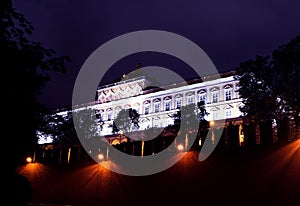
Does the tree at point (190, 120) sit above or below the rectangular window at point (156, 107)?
below

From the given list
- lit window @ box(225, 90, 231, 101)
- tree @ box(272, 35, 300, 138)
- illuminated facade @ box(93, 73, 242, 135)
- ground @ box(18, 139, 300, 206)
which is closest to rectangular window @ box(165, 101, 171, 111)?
illuminated facade @ box(93, 73, 242, 135)

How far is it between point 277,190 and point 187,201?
3.40 meters

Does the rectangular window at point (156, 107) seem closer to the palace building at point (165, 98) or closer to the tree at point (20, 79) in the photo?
the palace building at point (165, 98)

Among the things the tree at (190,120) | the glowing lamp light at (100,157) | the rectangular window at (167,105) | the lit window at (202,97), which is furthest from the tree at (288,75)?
the rectangular window at (167,105)

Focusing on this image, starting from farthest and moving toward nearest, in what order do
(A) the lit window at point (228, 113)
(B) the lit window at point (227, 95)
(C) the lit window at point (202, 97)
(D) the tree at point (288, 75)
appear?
1. (C) the lit window at point (202, 97)
2. (B) the lit window at point (227, 95)
3. (A) the lit window at point (228, 113)
4. (D) the tree at point (288, 75)

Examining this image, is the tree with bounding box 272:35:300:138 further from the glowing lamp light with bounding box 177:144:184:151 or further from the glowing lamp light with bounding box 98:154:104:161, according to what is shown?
the glowing lamp light with bounding box 98:154:104:161

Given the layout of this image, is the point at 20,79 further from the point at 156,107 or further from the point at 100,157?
the point at 156,107

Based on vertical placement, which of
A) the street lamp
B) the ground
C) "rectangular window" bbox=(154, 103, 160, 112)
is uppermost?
"rectangular window" bbox=(154, 103, 160, 112)

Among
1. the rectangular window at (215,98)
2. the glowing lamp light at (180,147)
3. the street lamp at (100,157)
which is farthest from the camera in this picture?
the rectangular window at (215,98)

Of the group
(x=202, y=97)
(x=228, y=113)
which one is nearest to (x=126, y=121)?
(x=202, y=97)

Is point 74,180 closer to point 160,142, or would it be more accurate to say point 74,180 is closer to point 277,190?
point 160,142

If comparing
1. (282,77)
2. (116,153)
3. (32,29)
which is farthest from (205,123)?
(32,29)

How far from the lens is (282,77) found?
22.7 meters

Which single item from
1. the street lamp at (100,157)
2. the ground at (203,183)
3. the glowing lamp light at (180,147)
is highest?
the glowing lamp light at (180,147)
